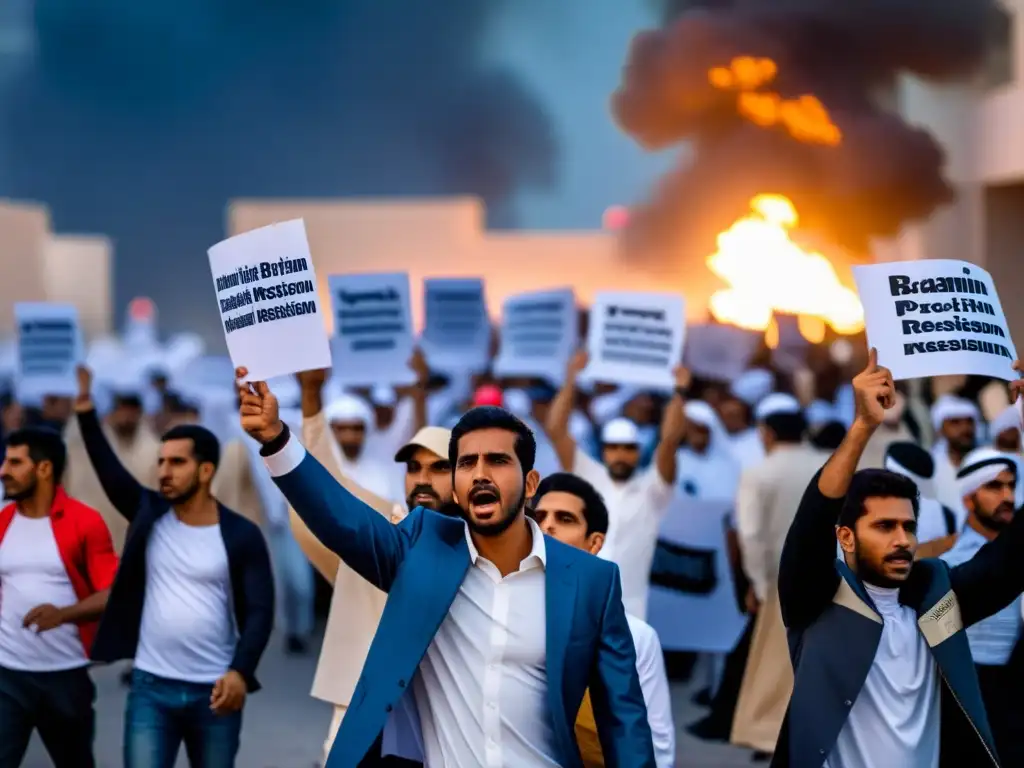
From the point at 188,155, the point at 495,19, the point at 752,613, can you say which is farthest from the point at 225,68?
the point at 752,613

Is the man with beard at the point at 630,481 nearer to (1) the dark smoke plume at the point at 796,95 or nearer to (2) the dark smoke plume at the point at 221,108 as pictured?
(1) the dark smoke plume at the point at 796,95

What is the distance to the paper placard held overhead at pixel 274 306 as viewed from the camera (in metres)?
4.14

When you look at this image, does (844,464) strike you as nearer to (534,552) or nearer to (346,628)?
(534,552)

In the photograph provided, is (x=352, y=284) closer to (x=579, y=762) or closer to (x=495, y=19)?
(x=579, y=762)

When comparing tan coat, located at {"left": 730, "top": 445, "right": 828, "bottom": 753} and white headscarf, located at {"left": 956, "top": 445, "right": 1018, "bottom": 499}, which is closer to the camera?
white headscarf, located at {"left": 956, "top": 445, "right": 1018, "bottom": 499}

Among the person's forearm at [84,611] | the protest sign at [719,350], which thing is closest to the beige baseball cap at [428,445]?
the person's forearm at [84,611]

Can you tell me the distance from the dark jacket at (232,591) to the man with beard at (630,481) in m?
1.85

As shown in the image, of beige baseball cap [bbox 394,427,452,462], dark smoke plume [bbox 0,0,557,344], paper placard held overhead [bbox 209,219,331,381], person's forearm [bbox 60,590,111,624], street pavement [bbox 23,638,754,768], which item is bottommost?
street pavement [bbox 23,638,754,768]

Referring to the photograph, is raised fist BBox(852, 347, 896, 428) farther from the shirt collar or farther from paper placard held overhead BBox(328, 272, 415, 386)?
paper placard held overhead BBox(328, 272, 415, 386)

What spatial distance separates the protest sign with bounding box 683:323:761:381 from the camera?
13023 millimetres

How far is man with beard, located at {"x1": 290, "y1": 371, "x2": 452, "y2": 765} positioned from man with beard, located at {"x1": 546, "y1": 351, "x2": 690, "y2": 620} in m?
1.65

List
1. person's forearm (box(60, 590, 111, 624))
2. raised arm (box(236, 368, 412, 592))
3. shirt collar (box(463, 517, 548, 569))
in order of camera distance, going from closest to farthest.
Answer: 1. raised arm (box(236, 368, 412, 592))
2. shirt collar (box(463, 517, 548, 569))
3. person's forearm (box(60, 590, 111, 624))

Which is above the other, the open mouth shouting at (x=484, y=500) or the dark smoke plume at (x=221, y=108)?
the dark smoke plume at (x=221, y=108)

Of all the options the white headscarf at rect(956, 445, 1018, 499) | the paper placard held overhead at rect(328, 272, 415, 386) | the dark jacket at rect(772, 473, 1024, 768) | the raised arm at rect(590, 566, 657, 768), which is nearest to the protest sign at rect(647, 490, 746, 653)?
the paper placard held overhead at rect(328, 272, 415, 386)
